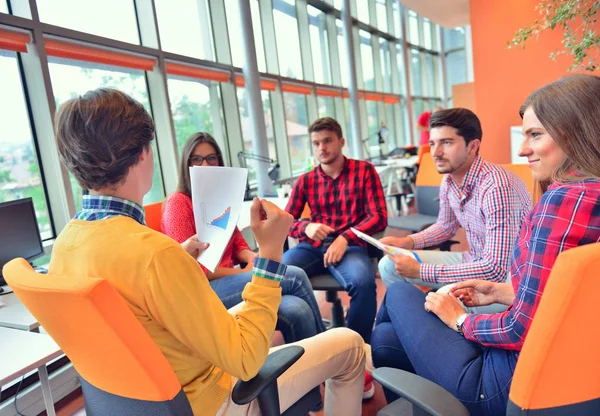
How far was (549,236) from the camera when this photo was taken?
876mm

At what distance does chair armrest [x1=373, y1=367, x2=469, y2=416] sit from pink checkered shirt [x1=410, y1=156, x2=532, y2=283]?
88 cm

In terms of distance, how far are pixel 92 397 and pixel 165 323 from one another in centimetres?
30

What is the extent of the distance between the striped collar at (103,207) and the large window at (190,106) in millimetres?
3351

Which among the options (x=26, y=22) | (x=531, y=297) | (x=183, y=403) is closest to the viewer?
(x=183, y=403)

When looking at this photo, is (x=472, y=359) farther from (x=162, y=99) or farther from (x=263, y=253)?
(x=162, y=99)

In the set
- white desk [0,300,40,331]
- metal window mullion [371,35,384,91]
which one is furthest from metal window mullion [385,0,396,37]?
white desk [0,300,40,331]

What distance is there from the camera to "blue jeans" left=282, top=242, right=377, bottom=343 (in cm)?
206

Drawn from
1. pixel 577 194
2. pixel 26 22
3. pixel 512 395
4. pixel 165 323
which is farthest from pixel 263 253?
pixel 26 22

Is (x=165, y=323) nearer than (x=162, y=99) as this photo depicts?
Yes

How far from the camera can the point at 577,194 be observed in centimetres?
86

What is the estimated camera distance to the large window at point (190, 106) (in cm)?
426

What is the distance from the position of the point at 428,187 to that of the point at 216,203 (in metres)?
2.44

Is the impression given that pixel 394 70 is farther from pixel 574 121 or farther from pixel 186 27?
pixel 574 121

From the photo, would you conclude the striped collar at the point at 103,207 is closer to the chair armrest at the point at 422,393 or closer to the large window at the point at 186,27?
the chair armrest at the point at 422,393
